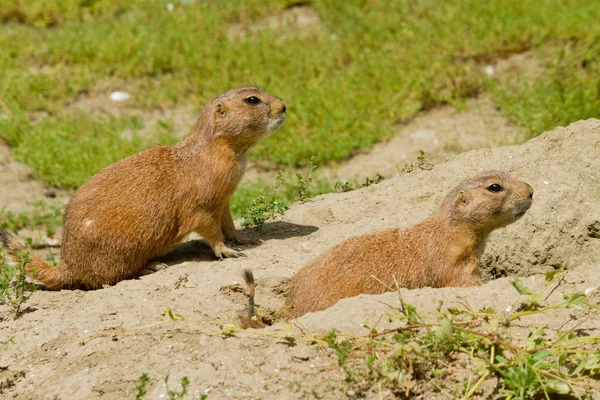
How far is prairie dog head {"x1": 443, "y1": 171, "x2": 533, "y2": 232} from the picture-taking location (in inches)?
→ 207

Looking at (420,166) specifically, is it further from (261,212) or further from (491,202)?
(491,202)

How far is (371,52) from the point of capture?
10250 millimetres

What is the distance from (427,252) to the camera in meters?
5.35

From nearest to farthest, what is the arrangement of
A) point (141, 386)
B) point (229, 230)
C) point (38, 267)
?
point (141, 386), point (38, 267), point (229, 230)

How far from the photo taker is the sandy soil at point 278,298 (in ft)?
14.2

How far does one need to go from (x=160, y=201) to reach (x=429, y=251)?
6.64ft

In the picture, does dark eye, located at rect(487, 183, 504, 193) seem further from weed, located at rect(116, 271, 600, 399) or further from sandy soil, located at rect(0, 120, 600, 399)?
weed, located at rect(116, 271, 600, 399)

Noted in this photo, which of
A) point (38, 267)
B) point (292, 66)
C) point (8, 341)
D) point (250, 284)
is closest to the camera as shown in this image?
point (250, 284)

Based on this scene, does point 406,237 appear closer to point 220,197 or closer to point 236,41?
point 220,197

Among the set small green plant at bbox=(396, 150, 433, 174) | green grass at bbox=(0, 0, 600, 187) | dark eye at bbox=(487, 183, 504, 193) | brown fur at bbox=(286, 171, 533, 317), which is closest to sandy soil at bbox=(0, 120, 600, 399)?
small green plant at bbox=(396, 150, 433, 174)

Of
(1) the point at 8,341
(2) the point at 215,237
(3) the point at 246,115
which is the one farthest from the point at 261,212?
(1) the point at 8,341

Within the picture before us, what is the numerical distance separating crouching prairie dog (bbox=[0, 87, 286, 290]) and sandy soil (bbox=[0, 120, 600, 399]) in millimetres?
217

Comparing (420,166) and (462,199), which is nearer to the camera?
(462,199)

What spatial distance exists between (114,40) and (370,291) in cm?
690
